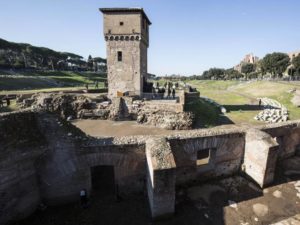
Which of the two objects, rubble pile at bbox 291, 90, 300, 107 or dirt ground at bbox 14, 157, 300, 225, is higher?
rubble pile at bbox 291, 90, 300, 107

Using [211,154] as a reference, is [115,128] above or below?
below

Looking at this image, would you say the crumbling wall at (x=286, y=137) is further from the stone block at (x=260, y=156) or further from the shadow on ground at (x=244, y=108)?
the shadow on ground at (x=244, y=108)

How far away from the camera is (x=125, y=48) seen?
71.0ft

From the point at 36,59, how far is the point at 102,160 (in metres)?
68.4

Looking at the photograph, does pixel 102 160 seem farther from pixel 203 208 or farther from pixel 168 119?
pixel 168 119

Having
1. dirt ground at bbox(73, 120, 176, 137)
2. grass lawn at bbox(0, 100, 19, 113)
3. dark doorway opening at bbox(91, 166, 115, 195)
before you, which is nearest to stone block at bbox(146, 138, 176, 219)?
dark doorway opening at bbox(91, 166, 115, 195)

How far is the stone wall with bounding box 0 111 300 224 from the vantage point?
241 inches

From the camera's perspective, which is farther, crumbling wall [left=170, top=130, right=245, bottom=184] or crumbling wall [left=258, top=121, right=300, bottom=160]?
crumbling wall [left=258, top=121, right=300, bottom=160]

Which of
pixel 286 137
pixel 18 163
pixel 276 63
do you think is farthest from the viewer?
pixel 276 63

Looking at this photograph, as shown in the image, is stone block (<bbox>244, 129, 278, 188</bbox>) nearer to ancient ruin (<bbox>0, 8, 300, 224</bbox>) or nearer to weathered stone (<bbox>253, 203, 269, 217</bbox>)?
ancient ruin (<bbox>0, 8, 300, 224</bbox>)

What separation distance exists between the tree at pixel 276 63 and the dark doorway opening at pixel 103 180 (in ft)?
183

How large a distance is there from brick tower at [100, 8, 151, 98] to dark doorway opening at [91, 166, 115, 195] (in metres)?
13.9

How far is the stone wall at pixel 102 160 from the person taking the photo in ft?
20.0

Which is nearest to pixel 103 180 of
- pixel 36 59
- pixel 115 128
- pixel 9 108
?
pixel 115 128
